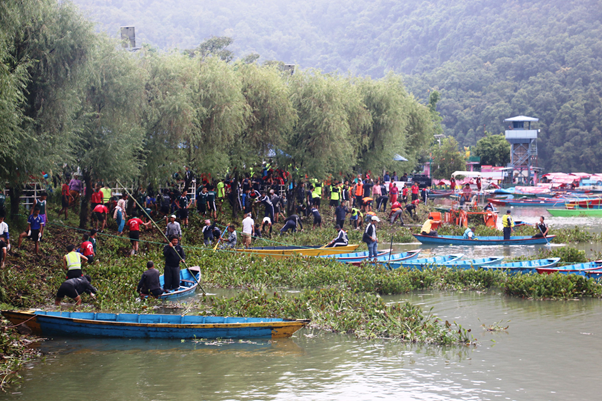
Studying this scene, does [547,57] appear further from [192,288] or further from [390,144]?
[192,288]

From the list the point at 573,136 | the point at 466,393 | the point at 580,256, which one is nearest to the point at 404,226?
the point at 580,256

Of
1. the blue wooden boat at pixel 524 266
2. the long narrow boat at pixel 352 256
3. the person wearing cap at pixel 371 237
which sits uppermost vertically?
the person wearing cap at pixel 371 237

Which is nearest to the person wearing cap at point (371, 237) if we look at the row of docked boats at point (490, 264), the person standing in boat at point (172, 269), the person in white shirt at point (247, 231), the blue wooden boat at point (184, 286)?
the row of docked boats at point (490, 264)

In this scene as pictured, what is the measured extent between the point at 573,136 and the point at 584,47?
36.8 metres

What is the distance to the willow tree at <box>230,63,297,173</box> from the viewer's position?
31266 mm

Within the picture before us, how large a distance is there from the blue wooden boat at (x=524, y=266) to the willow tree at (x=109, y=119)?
14413 millimetres

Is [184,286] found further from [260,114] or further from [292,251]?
[260,114]

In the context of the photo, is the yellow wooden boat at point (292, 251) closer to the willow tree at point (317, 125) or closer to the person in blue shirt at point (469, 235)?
the person in blue shirt at point (469, 235)

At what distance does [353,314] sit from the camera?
1475 cm

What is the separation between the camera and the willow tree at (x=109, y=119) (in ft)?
A: 75.3

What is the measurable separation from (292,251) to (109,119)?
8.99m

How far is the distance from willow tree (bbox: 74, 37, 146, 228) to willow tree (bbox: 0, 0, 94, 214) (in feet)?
6.77

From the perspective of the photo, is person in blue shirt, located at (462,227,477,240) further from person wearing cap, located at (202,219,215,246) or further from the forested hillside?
the forested hillside

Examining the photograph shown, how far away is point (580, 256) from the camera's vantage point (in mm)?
22750
